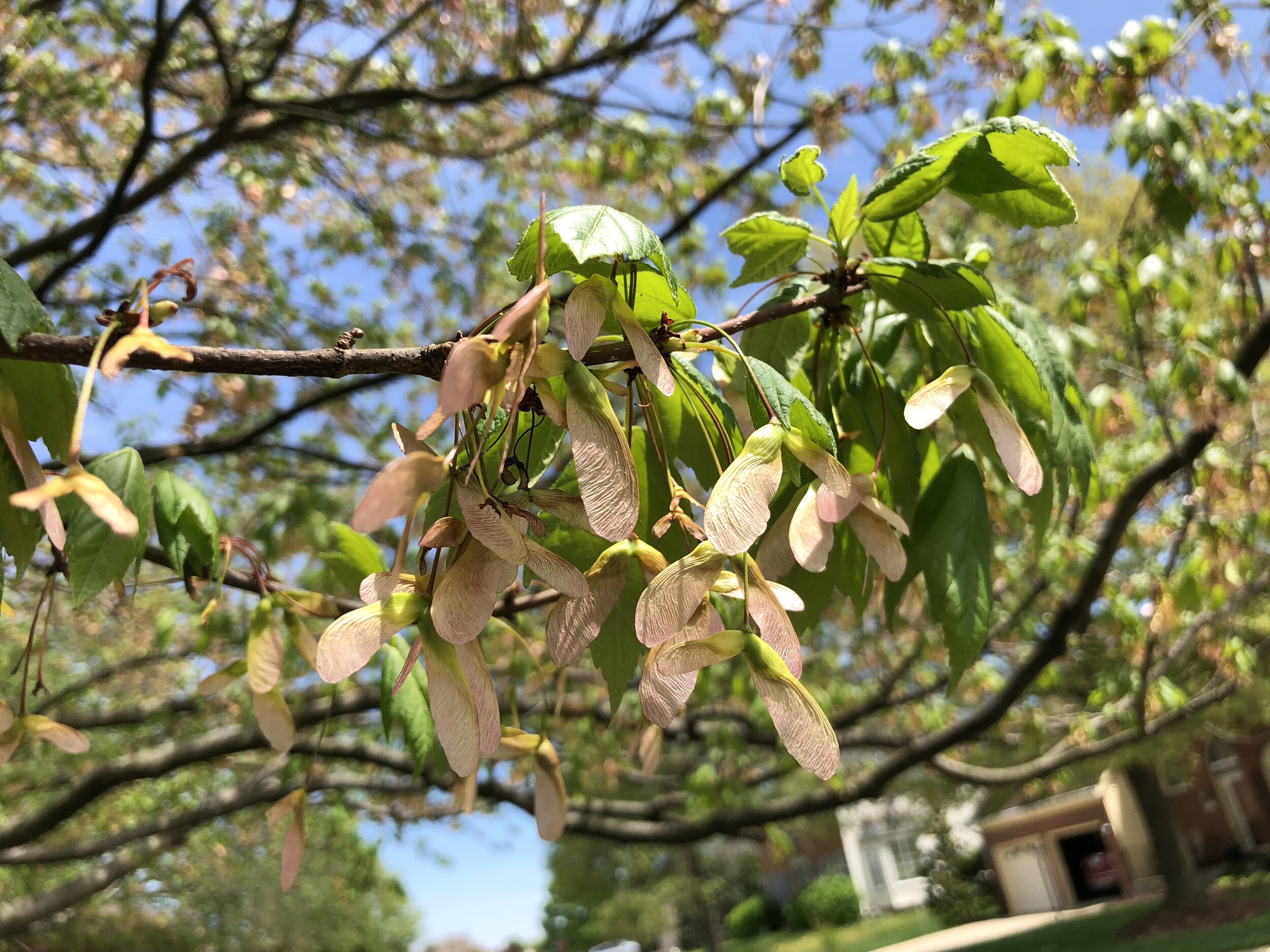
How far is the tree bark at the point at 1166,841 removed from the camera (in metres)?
16.2

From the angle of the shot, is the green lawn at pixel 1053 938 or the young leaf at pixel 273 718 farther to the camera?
the green lawn at pixel 1053 938

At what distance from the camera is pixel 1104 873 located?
78.8 feet

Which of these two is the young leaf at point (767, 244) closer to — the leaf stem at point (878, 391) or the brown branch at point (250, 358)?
the leaf stem at point (878, 391)

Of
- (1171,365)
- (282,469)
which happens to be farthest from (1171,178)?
(282,469)

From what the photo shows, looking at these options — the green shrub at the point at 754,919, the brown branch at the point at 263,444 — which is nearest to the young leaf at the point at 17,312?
the brown branch at the point at 263,444

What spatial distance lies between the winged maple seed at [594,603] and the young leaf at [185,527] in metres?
0.74

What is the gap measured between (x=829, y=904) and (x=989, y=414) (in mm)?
31539

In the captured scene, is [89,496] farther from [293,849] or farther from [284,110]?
[284,110]

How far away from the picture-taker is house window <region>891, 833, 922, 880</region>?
3045 cm

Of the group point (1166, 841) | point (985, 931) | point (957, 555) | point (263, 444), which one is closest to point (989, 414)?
point (957, 555)

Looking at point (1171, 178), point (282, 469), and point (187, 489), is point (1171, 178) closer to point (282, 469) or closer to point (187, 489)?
point (187, 489)

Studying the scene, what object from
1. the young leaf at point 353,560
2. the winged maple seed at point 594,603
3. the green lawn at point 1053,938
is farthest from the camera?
the green lawn at point 1053,938

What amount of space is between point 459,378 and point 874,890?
1354 inches

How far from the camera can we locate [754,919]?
103ft
